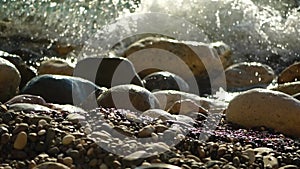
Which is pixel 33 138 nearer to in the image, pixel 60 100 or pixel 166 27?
pixel 60 100

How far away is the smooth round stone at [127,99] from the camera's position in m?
3.78

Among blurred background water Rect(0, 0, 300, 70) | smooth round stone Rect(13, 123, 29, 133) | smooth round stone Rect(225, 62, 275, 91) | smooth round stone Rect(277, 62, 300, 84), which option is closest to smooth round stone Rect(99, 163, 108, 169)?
Answer: smooth round stone Rect(13, 123, 29, 133)

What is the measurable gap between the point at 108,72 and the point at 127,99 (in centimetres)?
123

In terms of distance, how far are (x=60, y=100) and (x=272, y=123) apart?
1.46m

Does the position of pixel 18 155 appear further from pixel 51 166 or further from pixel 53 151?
pixel 51 166

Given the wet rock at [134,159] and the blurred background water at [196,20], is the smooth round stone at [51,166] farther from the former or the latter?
the blurred background water at [196,20]

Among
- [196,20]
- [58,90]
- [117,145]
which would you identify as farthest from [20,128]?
[196,20]

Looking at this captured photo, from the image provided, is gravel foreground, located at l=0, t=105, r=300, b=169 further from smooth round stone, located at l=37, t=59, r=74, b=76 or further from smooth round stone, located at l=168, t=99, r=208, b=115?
smooth round stone, located at l=37, t=59, r=74, b=76

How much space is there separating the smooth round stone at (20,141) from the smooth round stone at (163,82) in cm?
280

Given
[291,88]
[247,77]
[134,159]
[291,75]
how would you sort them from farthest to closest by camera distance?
1. [247,77]
2. [291,75]
3. [291,88]
4. [134,159]

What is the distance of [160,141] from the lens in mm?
2654

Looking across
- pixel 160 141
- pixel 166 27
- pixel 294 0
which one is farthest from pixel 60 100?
pixel 294 0

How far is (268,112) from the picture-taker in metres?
3.55

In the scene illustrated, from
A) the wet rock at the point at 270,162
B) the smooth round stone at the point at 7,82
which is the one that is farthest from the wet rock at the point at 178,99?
the wet rock at the point at 270,162
